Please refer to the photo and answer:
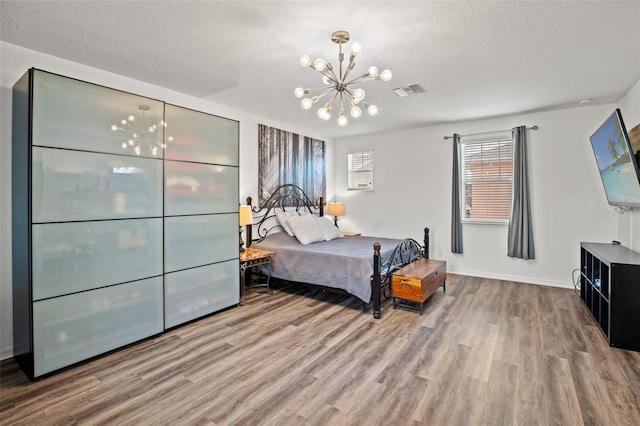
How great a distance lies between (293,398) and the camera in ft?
6.74

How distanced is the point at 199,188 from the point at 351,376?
7.59ft

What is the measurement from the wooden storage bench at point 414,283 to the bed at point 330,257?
0.16 m

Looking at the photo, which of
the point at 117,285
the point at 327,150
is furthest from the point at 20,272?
the point at 327,150

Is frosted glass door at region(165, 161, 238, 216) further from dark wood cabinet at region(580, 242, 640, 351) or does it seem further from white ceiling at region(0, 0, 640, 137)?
dark wood cabinet at region(580, 242, 640, 351)

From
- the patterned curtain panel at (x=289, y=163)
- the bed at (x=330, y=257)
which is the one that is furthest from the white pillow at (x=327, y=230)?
the patterned curtain panel at (x=289, y=163)

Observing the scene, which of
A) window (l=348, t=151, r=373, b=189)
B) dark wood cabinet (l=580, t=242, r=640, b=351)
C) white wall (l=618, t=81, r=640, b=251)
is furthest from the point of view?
window (l=348, t=151, r=373, b=189)

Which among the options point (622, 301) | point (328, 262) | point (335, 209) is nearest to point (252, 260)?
point (328, 262)

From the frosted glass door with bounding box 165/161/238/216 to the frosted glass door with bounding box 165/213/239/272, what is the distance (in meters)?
0.09

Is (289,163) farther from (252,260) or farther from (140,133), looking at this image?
(140,133)

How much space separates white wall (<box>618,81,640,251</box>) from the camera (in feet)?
11.3

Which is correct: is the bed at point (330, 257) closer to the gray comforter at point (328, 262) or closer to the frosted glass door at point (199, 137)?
the gray comforter at point (328, 262)

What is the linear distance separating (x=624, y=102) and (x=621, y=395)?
11.7 ft

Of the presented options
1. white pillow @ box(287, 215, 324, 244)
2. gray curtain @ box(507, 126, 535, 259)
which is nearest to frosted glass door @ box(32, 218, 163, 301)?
white pillow @ box(287, 215, 324, 244)

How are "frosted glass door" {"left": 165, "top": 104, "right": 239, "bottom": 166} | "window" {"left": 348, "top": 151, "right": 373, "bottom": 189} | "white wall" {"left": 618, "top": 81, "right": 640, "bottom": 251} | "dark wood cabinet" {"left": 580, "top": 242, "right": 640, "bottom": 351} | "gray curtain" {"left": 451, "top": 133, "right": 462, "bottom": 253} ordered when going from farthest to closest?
"window" {"left": 348, "top": 151, "right": 373, "bottom": 189}, "gray curtain" {"left": 451, "top": 133, "right": 462, "bottom": 253}, "white wall" {"left": 618, "top": 81, "right": 640, "bottom": 251}, "frosted glass door" {"left": 165, "top": 104, "right": 239, "bottom": 166}, "dark wood cabinet" {"left": 580, "top": 242, "right": 640, "bottom": 351}
